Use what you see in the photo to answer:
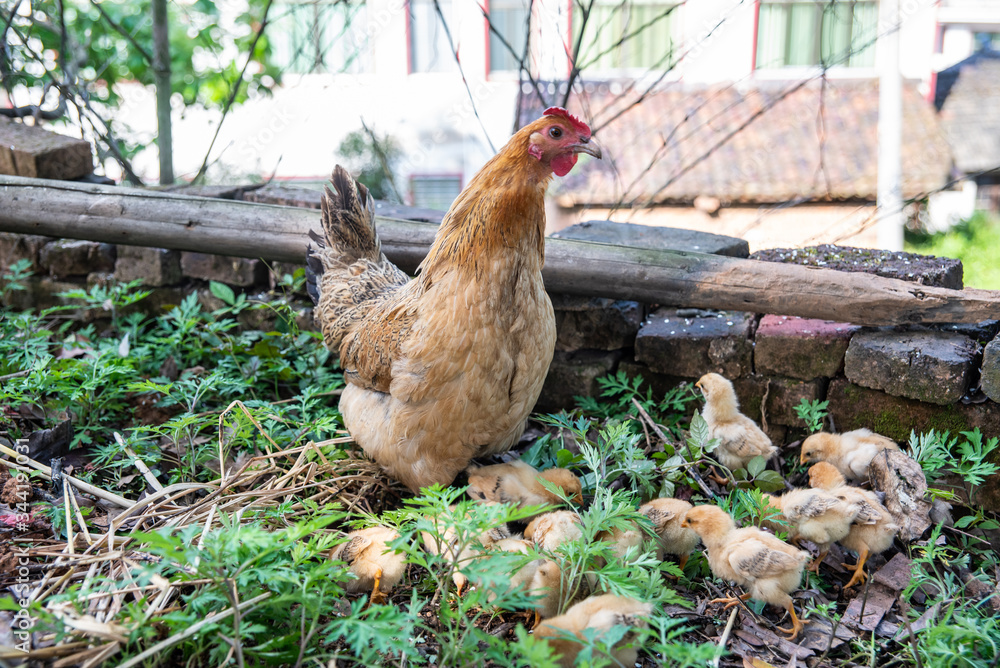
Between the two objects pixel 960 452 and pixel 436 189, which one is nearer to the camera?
pixel 960 452

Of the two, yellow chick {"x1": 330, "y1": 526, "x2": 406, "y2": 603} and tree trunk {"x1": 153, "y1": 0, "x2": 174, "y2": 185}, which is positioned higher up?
tree trunk {"x1": 153, "y1": 0, "x2": 174, "y2": 185}

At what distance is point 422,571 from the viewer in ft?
8.44

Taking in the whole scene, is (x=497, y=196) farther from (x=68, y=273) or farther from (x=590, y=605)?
(x=68, y=273)

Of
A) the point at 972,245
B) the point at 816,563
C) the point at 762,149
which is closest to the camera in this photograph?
the point at 816,563

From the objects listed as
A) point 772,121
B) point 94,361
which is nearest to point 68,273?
point 94,361

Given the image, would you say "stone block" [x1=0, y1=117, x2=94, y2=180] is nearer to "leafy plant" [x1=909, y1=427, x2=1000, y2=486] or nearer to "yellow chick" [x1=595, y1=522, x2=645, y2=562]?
"yellow chick" [x1=595, y1=522, x2=645, y2=562]

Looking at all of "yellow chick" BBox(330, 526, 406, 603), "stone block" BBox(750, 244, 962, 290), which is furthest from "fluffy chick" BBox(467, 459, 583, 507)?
"stone block" BBox(750, 244, 962, 290)

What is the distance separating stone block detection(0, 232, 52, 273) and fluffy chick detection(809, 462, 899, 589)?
14.6 ft

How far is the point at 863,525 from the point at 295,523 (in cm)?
200

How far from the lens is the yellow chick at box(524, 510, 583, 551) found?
2305 millimetres

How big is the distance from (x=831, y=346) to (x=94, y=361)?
3.21 meters

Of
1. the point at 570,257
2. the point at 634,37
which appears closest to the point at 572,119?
the point at 570,257

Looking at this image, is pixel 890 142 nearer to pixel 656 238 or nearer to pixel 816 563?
pixel 656 238

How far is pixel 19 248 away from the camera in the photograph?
170 inches
